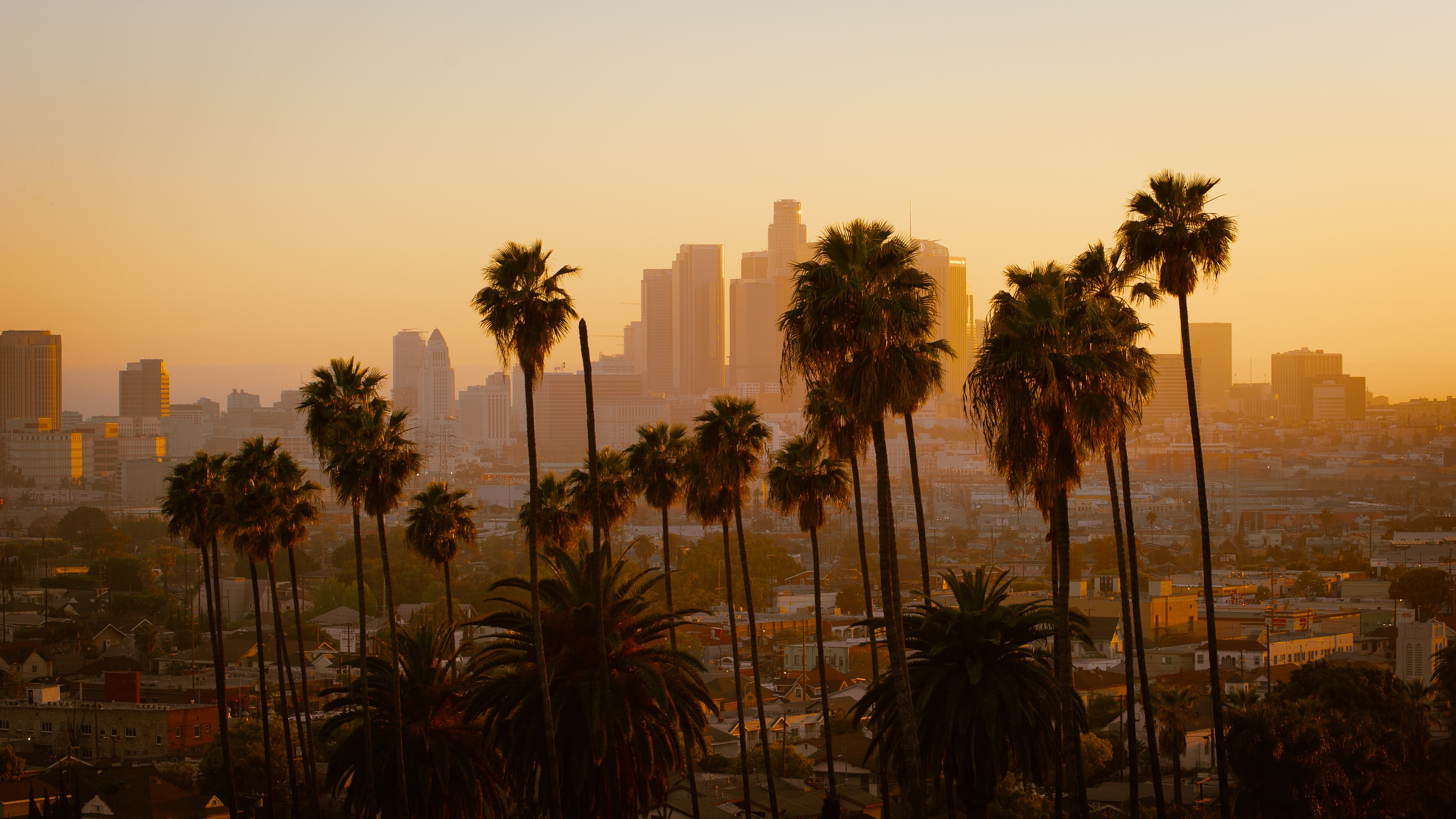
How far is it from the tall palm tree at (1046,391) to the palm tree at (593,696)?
22.2ft

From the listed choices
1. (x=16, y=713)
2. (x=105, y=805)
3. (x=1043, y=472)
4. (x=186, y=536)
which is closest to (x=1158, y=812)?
(x=1043, y=472)

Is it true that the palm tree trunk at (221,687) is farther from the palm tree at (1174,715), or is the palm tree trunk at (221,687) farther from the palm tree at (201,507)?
the palm tree at (1174,715)

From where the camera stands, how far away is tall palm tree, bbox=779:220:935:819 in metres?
22.9

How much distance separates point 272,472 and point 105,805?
14.4m

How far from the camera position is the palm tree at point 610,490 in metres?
41.6

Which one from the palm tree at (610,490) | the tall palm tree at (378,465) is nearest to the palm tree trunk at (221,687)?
the tall palm tree at (378,465)

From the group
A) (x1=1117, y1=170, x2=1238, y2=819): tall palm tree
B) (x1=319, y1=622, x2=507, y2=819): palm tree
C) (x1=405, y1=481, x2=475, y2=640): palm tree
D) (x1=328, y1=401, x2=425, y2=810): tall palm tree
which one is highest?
(x1=1117, y1=170, x2=1238, y2=819): tall palm tree

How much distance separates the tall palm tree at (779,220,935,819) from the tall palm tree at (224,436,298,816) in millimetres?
20429

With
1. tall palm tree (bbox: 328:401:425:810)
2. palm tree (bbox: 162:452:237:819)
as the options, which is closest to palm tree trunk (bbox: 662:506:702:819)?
tall palm tree (bbox: 328:401:425:810)

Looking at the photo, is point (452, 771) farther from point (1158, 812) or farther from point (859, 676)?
point (859, 676)

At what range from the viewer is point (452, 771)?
29.8 metres

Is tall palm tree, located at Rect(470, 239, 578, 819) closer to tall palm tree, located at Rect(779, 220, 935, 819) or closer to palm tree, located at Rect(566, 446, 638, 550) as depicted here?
tall palm tree, located at Rect(779, 220, 935, 819)

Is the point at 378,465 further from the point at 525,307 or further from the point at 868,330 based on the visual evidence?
the point at 868,330

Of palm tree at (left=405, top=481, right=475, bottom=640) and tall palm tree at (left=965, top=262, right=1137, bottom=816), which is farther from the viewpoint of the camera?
palm tree at (left=405, top=481, right=475, bottom=640)
